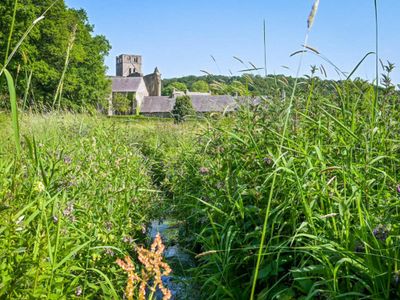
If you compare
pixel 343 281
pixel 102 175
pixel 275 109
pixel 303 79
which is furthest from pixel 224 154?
pixel 343 281

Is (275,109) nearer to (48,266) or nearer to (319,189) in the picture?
(319,189)

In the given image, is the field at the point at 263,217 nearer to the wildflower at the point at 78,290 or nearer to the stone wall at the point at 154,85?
the wildflower at the point at 78,290

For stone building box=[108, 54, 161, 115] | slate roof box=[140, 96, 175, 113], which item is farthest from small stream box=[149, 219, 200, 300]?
slate roof box=[140, 96, 175, 113]

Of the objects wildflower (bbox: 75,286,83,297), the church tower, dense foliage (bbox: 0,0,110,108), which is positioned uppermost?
the church tower

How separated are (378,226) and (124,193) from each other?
2.16 m

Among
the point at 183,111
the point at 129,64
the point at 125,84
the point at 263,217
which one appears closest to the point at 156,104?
the point at 125,84

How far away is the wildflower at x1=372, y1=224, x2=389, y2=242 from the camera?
1624 millimetres

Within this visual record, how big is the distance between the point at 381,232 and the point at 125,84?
6800 centimetres

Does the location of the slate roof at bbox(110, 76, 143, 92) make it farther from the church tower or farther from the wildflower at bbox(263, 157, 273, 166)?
the wildflower at bbox(263, 157, 273, 166)

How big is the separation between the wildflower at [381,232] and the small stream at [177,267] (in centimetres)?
110

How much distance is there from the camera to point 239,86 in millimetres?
3490

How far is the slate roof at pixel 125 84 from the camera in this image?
218ft

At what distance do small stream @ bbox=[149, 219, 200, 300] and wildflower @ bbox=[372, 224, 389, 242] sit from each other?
1.10 metres

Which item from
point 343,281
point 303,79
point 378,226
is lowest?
point 343,281
